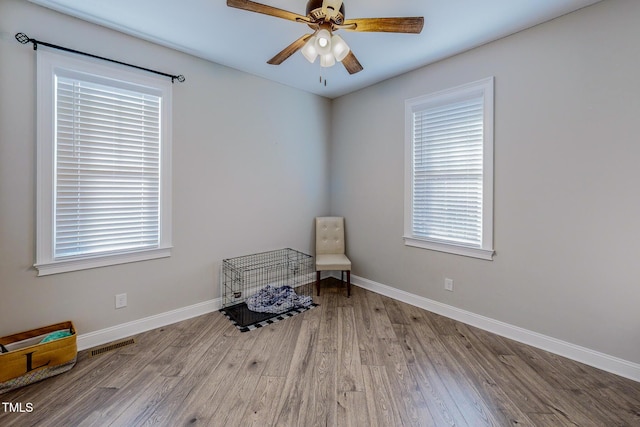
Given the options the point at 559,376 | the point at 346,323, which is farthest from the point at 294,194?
the point at 559,376

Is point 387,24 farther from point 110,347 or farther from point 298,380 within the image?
point 110,347

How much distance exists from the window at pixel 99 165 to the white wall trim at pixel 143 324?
0.59 m

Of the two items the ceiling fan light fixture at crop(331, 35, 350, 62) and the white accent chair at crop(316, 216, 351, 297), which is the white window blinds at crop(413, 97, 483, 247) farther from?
the ceiling fan light fixture at crop(331, 35, 350, 62)

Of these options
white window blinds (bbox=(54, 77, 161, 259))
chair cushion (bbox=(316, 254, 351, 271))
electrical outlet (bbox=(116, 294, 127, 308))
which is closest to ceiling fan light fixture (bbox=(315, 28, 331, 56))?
white window blinds (bbox=(54, 77, 161, 259))

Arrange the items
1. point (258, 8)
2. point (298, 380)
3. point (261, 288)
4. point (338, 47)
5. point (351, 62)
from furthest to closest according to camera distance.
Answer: point (261, 288), point (351, 62), point (298, 380), point (338, 47), point (258, 8)

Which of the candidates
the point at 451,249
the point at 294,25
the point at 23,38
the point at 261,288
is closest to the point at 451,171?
the point at 451,249

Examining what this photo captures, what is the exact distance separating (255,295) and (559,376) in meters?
2.83

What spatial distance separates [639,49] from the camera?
195 centimetres

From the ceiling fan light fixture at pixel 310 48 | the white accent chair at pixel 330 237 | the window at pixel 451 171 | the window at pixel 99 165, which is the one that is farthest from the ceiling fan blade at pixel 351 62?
the white accent chair at pixel 330 237

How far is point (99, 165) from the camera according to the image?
2416 millimetres

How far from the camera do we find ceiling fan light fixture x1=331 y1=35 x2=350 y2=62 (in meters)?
1.87

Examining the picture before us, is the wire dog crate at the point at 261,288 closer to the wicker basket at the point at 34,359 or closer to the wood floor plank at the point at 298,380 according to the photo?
the wood floor plank at the point at 298,380

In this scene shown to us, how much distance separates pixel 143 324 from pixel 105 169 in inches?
57.7

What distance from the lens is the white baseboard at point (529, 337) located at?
2.06m
